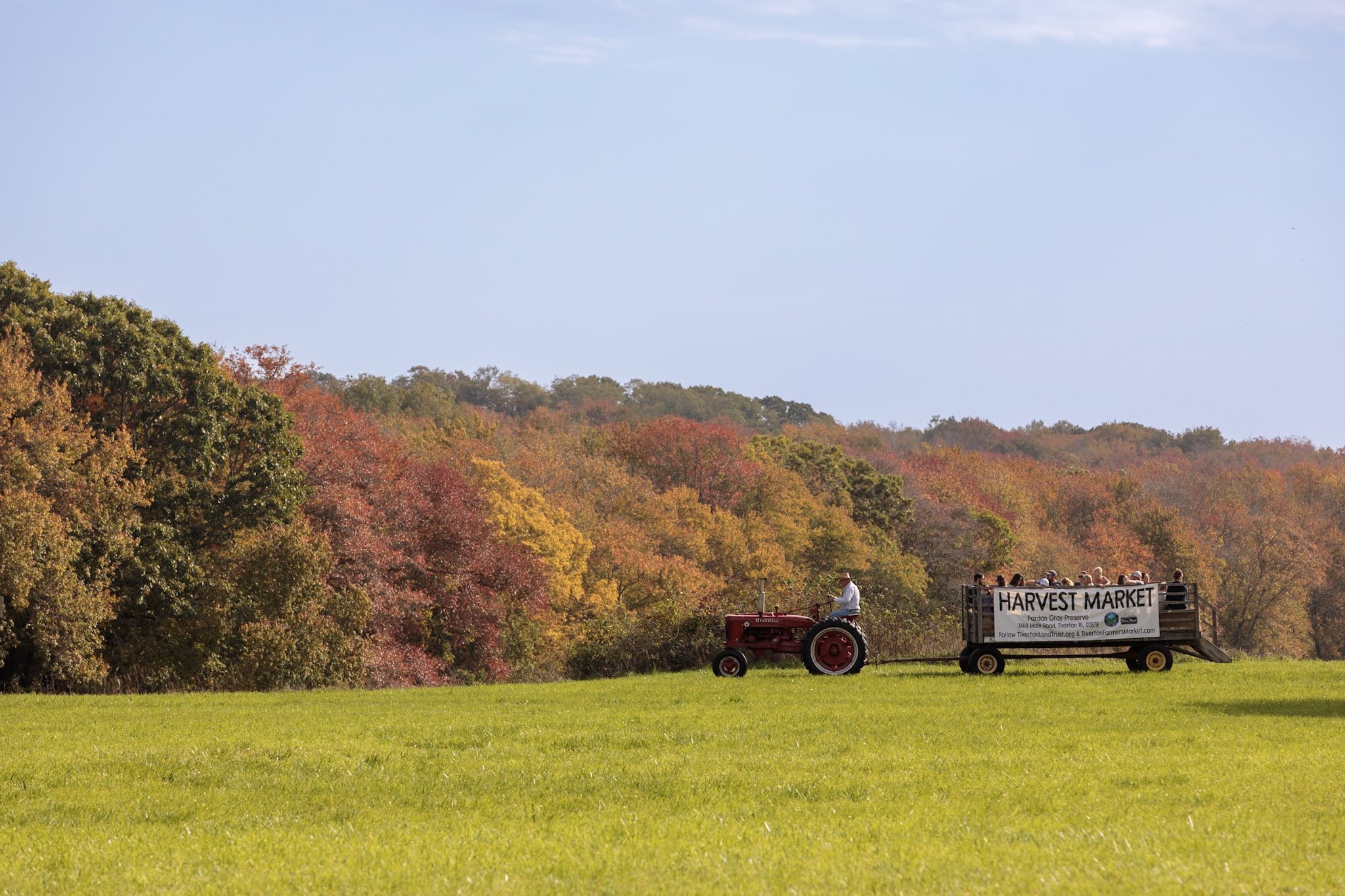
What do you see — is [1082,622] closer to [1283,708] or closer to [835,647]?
[835,647]

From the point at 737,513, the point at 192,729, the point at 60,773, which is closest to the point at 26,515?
the point at 192,729

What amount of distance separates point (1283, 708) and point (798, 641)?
9.82 metres

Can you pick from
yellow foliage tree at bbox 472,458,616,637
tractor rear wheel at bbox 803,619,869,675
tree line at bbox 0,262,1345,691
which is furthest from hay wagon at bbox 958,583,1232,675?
yellow foliage tree at bbox 472,458,616,637

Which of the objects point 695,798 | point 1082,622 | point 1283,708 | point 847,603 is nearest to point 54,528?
point 847,603

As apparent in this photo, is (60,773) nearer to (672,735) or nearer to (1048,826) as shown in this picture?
(672,735)

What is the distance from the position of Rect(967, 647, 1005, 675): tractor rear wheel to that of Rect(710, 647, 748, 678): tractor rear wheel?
396 centimetres

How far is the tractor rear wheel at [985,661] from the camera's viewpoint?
23531mm

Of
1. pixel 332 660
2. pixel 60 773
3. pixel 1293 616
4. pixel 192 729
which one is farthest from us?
pixel 1293 616

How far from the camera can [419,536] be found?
4441cm

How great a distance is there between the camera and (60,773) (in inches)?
461

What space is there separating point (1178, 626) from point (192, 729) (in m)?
16.6

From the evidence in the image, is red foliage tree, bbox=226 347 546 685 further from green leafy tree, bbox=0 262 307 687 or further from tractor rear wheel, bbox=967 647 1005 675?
tractor rear wheel, bbox=967 647 1005 675

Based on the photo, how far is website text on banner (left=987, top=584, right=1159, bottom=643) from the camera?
23750 millimetres

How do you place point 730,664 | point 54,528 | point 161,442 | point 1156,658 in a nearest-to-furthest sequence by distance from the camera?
point 1156,658 < point 730,664 < point 54,528 < point 161,442
